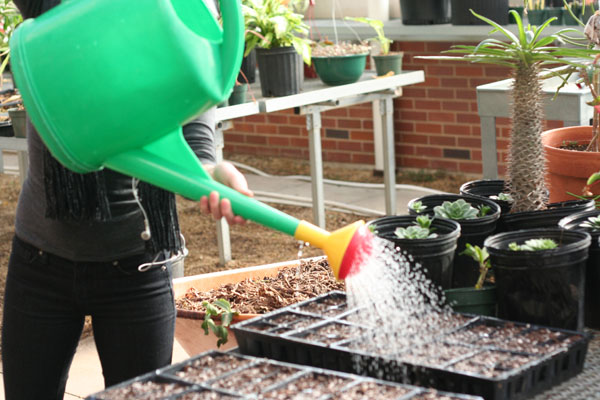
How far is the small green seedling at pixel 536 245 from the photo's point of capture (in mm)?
1183

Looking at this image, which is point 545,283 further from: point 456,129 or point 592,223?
point 456,129

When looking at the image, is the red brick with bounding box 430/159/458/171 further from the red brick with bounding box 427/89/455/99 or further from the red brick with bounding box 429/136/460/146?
the red brick with bounding box 427/89/455/99

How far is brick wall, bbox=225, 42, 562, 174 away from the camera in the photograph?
4855mm

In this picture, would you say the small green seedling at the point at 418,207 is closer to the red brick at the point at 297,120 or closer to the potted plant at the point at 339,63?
the potted plant at the point at 339,63

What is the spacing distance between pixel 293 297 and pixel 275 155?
4.12 metres

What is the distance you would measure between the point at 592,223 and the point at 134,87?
790mm

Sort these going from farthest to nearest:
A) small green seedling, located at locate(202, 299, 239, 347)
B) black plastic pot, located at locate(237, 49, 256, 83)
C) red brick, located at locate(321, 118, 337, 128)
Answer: red brick, located at locate(321, 118, 337, 128) → black plastic pot, located at locate(237, 49, 256, 83) → small green seedling, located at locate(202, 299, 239, 347)

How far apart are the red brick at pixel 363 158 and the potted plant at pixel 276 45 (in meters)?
1.94

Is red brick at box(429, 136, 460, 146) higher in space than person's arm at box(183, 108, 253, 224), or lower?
lower

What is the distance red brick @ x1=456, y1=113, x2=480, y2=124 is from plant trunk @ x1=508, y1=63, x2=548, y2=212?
3459mm

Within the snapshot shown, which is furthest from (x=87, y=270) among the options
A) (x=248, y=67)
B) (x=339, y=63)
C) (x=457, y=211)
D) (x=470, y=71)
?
(x=470, y=71)

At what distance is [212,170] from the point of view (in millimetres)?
1232

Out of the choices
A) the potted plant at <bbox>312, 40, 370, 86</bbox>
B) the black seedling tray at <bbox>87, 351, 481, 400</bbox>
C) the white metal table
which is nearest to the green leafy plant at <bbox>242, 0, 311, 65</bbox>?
the potted plant at <bbox>312, 40, 370, 86</bbox>

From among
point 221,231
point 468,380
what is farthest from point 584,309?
point 221,231
